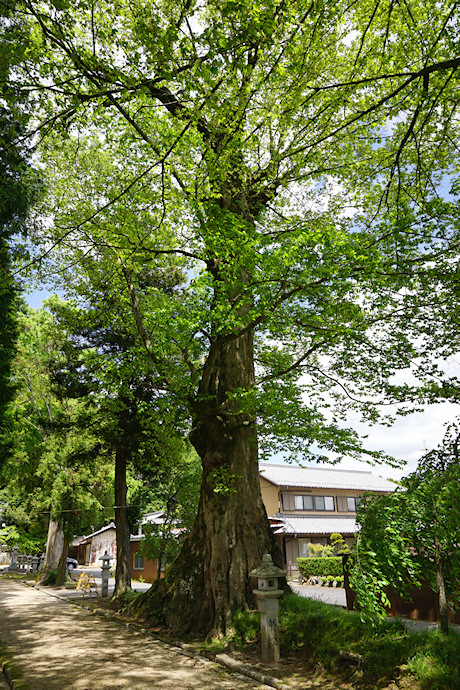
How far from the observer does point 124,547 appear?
1708 cm

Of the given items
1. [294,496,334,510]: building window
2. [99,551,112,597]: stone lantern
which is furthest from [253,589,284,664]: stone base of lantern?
[294,496,334,510]: building window

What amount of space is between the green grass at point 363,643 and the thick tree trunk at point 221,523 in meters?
0.80

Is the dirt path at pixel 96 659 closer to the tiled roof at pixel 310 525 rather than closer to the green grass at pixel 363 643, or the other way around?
the green grass at pixel 363 643

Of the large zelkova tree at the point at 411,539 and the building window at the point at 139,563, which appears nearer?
the large zelkova tree at the point at 411,539

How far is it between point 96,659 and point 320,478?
28.0m

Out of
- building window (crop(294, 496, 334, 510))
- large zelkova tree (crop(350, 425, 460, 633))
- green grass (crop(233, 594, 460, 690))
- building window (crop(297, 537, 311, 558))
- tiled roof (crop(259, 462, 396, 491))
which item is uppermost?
tiled roof (crop(259, 462, 396, 491))

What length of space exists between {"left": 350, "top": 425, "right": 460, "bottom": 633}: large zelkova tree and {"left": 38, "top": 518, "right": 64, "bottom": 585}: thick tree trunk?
21106mm

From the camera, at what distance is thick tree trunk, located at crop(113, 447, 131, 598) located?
16.2m

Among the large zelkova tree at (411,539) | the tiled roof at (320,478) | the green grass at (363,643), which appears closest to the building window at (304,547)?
the tiled roof at (320,478)

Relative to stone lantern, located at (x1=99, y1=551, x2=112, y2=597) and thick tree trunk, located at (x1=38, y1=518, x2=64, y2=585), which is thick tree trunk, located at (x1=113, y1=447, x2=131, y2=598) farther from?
thick tree trunk, located at (x1=38, y1=518, x2=64, y2=585)

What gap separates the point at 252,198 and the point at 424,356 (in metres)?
6.04

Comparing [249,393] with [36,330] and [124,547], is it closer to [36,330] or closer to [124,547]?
[124,547]

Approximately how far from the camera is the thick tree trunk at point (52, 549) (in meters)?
23.7

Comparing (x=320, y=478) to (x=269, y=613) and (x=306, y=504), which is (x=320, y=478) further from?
(x=269, y=613)
